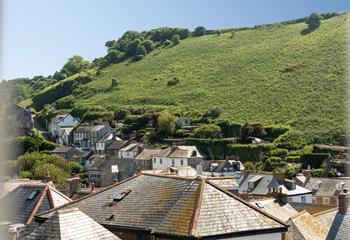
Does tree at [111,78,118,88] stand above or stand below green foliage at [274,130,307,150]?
above

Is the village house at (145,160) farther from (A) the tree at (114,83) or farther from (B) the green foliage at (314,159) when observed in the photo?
(A) the tree at (114,83)

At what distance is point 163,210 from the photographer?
11.4m

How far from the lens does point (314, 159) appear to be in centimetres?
5612

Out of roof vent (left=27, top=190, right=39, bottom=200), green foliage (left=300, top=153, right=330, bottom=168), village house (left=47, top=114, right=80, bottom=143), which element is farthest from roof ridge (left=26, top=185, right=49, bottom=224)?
village house (left=47, top=114, right=80, bottom=143)

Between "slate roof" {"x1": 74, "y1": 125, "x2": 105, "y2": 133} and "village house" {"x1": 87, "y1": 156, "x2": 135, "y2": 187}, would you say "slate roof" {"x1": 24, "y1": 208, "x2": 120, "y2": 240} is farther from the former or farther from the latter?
"slate roof" {"x1": 74, "y1": 125, "x2": 105, "y2": 133}

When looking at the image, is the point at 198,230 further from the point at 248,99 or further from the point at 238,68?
the point at 238,68

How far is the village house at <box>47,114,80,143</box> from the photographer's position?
3147 inches

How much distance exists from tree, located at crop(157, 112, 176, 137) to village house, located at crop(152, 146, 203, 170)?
1240cm

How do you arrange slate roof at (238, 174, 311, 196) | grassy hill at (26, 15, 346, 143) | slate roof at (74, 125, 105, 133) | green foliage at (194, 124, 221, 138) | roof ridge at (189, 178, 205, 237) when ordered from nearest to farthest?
1. roof ridge at (189, 178, 205, 237)
2. slate roof at (238, 174, 311, 196)
3. green foliage at (194, 124, 221, 138)
4. slate roof at (74, 125, 105, 133)
5. grassy hill at (26, 15, 346, 143)

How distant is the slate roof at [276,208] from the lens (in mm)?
17625

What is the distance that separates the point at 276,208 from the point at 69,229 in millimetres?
10969

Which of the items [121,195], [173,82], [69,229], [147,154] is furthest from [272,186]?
[173,82]

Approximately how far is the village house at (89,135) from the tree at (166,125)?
849 cm

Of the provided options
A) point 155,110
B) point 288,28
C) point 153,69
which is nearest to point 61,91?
point 153,69
